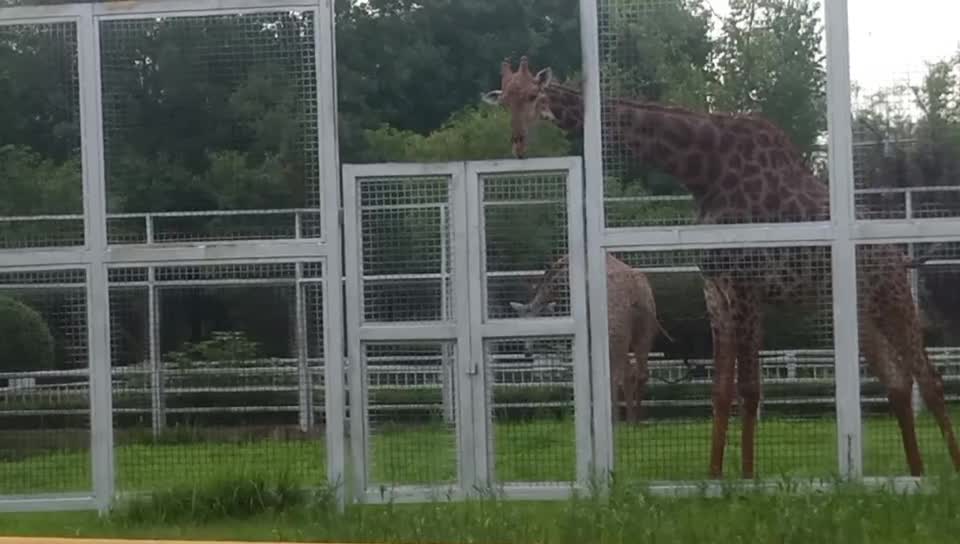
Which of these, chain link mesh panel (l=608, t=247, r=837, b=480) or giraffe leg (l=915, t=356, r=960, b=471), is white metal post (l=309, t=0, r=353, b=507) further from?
giraffe leg (l=915, t=356, r=960, b=471)

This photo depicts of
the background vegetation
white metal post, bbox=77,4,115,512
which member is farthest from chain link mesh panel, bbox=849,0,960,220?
white metal post, bbox=77,4,115,512

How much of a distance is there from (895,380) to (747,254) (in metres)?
1.06

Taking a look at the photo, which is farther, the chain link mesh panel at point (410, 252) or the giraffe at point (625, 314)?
the chain link mesh panel at point (410, 252)

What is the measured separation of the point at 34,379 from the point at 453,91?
2.92 meters

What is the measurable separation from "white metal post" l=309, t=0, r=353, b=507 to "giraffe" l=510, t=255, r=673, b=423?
102cm

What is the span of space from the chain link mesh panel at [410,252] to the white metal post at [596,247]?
0.80m

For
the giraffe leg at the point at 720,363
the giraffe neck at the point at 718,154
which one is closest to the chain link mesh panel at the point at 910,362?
the giraffe neck at the point at 718,154

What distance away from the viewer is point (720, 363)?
27.9 ft

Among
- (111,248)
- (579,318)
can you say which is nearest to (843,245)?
(579,318)

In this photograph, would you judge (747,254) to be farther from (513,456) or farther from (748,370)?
(513,456)

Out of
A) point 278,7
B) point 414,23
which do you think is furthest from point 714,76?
point 278,7

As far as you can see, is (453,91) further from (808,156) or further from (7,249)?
(7,249)

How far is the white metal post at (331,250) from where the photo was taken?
857 centimetres

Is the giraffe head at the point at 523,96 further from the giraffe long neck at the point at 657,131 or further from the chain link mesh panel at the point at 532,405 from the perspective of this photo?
the chain link mesh panel at the point at 532,405
